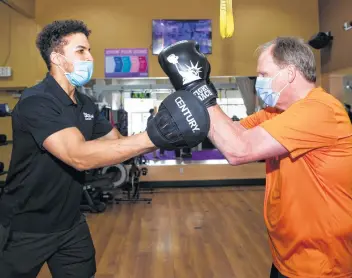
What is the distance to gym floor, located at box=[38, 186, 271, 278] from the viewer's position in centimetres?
320

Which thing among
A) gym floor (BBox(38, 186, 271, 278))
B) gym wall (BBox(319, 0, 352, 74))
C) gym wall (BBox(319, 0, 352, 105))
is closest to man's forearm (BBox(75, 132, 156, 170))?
gym floor (BBox(38, 186, 271, 278))

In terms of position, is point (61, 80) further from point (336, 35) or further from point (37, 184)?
point (336, 35)

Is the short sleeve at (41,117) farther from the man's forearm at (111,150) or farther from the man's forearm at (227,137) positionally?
the man's forearm at (227,137)

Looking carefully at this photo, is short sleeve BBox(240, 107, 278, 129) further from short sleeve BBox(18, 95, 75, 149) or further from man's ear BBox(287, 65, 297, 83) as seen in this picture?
short sleeve BBox(18, 95, 75, 149)

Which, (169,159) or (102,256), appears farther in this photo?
(169,159)

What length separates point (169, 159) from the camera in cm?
756

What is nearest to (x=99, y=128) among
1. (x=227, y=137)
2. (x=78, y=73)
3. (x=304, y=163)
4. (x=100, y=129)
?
(x=100, y=129)

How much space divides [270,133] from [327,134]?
202mm

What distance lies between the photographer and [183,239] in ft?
13.3

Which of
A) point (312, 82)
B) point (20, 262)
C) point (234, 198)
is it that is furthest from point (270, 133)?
point (234, 198)

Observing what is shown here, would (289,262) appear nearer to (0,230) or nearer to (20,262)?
(20,262)

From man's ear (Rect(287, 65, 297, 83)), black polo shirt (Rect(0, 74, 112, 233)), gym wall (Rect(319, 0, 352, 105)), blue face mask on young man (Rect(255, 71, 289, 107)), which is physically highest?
gym wall (Rect(319, 0, 352, 105))

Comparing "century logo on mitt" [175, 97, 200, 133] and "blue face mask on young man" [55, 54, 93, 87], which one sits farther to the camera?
"blue face mask on young man" [55, 54, 93, 87]

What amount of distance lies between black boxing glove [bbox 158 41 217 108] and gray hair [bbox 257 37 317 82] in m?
0.31
